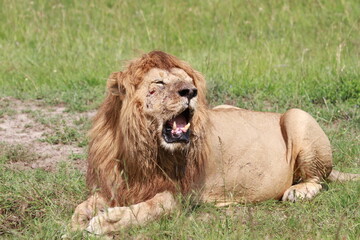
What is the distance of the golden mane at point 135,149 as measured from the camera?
3.81m

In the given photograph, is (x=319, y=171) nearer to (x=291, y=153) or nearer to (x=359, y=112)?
(x=291, y=153)

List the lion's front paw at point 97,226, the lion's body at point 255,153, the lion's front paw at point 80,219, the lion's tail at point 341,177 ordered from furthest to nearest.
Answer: the lion's tail at point 341,177 < the lion's body at point 255,153 < the lion's front paw at point 80,219 < the lion's front paw at point 97,226

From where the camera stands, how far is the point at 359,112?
245 inches

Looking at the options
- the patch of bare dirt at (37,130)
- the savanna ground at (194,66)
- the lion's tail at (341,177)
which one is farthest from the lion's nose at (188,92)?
the patch of bare dirt at (37,130)

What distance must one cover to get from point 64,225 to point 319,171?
6.15 ft

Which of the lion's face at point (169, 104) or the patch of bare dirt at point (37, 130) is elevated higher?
the lion's face at point (169, 104)

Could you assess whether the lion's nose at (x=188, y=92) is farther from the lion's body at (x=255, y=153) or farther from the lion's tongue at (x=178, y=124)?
the lion's body at (x=255, y=153)

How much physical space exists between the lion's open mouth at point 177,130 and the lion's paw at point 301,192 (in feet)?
3.45

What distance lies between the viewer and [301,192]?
15.0ft

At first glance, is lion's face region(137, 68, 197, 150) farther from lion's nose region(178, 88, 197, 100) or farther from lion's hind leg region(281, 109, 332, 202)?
lion's hind leg region(281, 109, 332, 202)

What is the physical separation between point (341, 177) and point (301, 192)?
366mm

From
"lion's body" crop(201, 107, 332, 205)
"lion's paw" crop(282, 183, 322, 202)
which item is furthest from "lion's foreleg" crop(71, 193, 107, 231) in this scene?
"lion's paw" crop(282, 183, 322, 202)

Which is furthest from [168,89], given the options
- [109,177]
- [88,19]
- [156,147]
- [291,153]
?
[88,19]

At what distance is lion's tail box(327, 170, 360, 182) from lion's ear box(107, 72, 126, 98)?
163 cm
